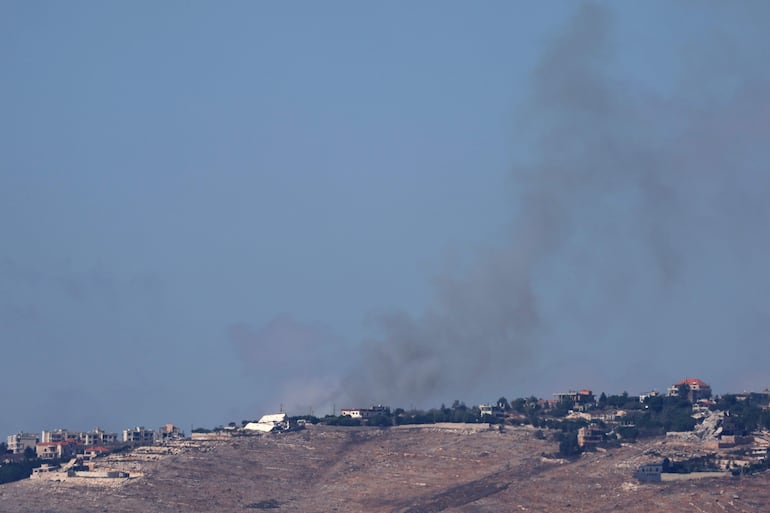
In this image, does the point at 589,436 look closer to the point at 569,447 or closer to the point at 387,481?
the point at 569,447

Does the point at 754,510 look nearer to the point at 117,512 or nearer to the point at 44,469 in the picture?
the point at 117,512

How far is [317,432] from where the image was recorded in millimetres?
191250

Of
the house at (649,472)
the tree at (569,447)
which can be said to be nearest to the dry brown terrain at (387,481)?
the house at (649,472)

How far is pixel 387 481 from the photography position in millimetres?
165375

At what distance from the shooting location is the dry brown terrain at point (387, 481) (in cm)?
14950

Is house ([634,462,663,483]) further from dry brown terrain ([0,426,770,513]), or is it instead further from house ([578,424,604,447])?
house ([578,424,604,447])

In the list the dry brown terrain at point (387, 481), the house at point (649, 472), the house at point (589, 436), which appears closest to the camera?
the dry brown terrain at point (387, 481)

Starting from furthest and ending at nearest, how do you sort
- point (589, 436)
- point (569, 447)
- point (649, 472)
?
point (589, 436)
point (569, 447)
point (649, 472)

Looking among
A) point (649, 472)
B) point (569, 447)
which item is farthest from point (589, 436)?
point (649, 472)

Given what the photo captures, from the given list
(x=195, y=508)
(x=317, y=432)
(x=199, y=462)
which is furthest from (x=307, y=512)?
(x=317, y=432)

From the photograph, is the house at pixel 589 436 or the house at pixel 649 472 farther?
the house at pixel 589 436

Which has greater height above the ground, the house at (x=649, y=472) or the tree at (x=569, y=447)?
the tree at (x=569, y=447)

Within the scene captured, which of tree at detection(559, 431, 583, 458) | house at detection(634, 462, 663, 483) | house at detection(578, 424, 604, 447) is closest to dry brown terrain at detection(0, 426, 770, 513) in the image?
house at detection(634, 462, 663, 483)

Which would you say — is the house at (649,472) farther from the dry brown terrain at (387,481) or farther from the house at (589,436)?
the house at (589,436)
